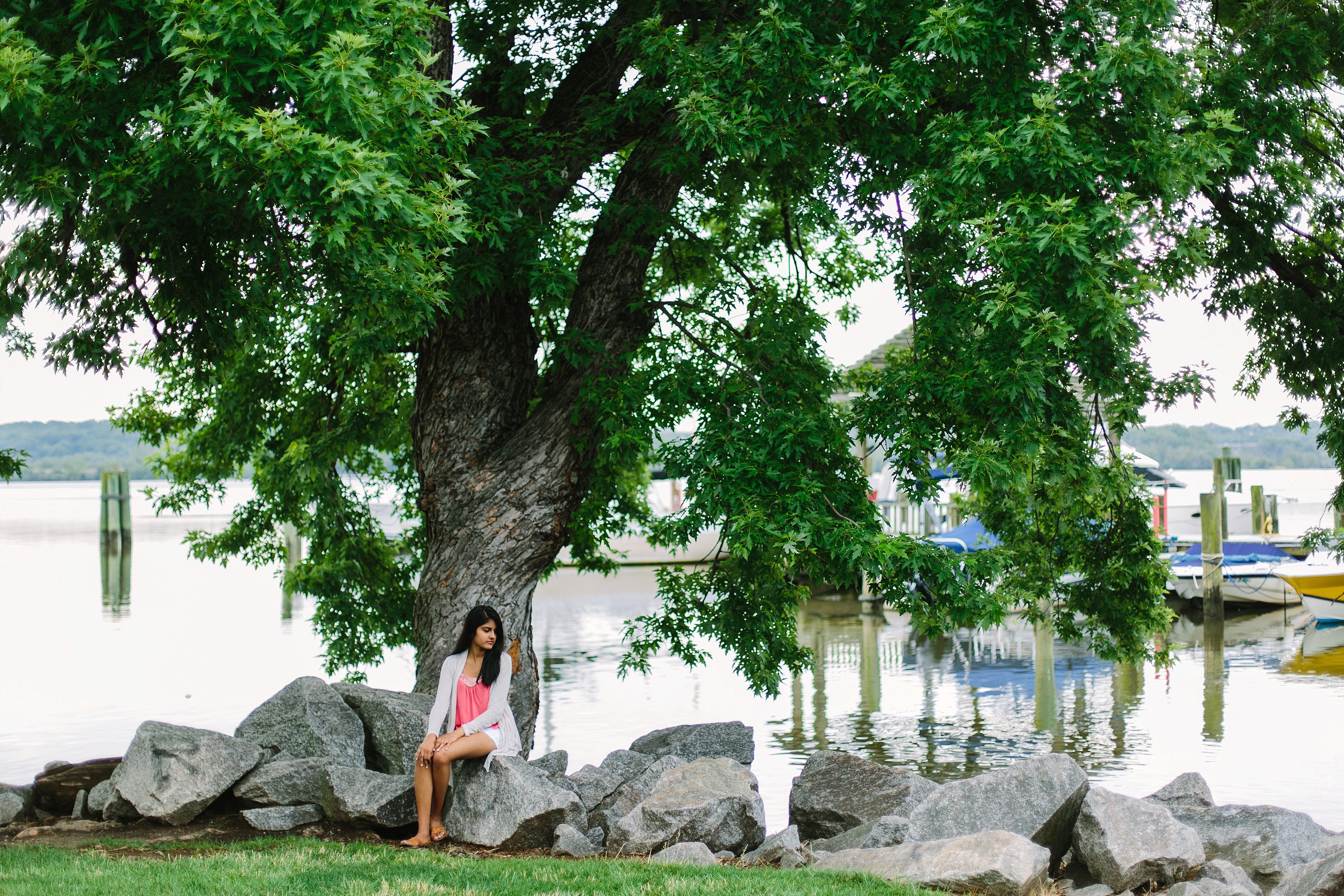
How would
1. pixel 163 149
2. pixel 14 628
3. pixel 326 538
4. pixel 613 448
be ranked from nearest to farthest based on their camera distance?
pixel 163 149 < pixel 613 448 < pixel 326 538 < pixel 14 628

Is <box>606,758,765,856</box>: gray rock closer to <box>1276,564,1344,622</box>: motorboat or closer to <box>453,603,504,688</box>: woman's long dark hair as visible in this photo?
<box>453,603,504,688</box>: woman's long dark hair

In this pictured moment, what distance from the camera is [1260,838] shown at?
7727 mm

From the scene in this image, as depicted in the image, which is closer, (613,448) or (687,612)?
(613,448)

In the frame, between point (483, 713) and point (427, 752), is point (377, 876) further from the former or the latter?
point (483, 713)

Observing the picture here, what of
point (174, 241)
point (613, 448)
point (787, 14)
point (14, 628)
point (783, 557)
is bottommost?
point (14, 628)

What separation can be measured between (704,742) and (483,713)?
2.82 m

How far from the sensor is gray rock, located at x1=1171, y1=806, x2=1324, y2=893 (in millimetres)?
7488

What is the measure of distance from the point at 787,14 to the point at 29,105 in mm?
4586

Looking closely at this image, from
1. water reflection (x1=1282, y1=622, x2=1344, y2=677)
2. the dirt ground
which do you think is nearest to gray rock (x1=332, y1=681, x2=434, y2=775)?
the dirt ground

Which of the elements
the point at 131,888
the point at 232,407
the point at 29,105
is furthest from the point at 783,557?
the point at 232,407

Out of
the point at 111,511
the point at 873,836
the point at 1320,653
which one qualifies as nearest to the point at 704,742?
the point at 873,836

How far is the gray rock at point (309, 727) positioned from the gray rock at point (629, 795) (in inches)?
61.9

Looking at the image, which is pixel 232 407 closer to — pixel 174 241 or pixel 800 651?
pixel 174 241

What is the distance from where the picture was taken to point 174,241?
27.0 ft
